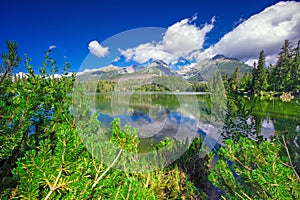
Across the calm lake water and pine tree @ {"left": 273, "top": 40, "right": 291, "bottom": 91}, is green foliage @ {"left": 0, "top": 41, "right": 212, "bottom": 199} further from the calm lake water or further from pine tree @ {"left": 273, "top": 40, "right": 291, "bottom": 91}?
pine tree @ {"left": 273, "top": 40, "right": 291, "bottom": 91}

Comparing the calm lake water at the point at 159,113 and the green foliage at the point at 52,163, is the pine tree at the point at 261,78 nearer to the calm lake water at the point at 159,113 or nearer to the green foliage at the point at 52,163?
the calm lake water at the point at 159,113

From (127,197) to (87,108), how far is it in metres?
1.43

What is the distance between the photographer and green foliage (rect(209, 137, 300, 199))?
1.12m

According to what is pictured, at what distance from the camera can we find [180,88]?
2094mm

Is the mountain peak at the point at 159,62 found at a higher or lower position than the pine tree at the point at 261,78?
lower

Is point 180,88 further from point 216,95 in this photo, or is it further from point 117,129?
point 117,129

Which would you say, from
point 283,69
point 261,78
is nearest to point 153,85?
point 261,78

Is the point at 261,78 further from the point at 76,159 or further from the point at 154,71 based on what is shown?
the point at 76,159

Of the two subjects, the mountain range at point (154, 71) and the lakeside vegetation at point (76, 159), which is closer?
the lakeside vegetation at point (76, 159)

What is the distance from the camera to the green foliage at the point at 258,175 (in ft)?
3.69

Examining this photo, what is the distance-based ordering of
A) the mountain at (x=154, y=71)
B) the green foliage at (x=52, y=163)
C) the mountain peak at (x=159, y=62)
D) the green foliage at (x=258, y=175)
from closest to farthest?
the green foliage at (x=52, y=163), the green foliage at (x=258, y=175), the mountain at (x=154, y=71), the mountain peak at (x=159, y=62)

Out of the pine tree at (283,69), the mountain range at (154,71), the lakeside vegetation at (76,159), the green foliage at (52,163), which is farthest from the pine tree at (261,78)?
the green foliage at (52,163)

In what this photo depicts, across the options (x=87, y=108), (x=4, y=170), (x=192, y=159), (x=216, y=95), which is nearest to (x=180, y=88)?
(x=216, y=95)

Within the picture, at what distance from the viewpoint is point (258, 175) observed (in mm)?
1179
